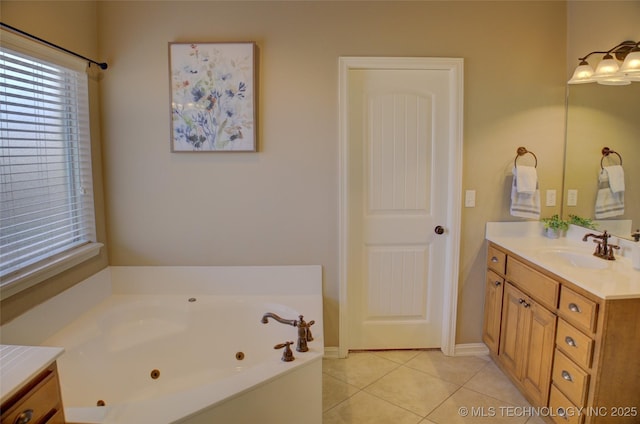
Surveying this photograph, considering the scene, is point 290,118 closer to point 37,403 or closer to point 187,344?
point 187,344

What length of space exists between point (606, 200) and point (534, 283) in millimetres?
740

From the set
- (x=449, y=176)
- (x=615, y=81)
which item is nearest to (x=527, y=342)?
(x=449, y=176)

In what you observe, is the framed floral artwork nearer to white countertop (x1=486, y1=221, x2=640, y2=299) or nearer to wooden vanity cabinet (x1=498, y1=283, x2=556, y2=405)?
white countertop (x1=486, y1=221, x2=640, y2=299)

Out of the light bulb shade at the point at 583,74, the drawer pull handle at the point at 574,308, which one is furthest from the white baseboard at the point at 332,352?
the light bulb shade at the point at 583,74

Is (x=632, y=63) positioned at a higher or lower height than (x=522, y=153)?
higher

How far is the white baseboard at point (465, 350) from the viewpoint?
2.97 metres

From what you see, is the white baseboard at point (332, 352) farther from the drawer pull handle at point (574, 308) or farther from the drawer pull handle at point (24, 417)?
the drawer pull handle at point (24, 417)

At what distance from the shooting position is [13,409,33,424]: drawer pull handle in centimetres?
128

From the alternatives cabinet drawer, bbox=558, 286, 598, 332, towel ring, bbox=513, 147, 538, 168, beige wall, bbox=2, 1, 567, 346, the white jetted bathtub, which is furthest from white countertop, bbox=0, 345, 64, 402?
towel ring, bbox=513, 147, 538, 168

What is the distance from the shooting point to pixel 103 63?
8.70ft

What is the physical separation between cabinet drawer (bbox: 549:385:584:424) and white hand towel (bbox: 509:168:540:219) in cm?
111

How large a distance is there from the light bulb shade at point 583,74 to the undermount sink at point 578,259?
40.8 inches

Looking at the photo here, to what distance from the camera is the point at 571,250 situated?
2549mm

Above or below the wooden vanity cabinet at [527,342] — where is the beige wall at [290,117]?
above
